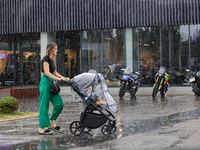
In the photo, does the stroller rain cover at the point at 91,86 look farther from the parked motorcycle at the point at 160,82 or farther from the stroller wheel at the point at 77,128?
the parked motorcycle at the point at 160,82

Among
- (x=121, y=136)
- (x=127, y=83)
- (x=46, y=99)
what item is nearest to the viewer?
(x=121, y=136)

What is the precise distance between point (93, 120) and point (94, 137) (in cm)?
35

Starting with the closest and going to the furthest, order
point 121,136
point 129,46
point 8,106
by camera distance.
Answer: point 121,136 < point 8,106 < point 129,46

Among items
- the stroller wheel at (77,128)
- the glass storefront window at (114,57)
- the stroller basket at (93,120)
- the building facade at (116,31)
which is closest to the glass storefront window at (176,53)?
the building facade at (116,31)

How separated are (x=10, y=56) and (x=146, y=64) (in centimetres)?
1017

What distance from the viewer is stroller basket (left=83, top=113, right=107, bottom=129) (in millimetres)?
7551

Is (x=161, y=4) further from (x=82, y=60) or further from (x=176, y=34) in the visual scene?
(x=82, y=60)

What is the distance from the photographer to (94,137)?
295 inches

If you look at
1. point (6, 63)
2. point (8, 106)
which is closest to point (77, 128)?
point (8, 106)

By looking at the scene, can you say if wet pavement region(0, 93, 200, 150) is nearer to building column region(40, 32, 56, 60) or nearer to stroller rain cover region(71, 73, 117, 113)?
stroller rain cover region(71, 73, 117, 113)

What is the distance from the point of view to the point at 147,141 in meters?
6.79

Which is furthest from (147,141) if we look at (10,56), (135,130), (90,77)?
(10,56)

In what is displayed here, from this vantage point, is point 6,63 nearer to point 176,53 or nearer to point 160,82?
point 176,53

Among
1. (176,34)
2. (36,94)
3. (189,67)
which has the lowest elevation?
(36,94)
